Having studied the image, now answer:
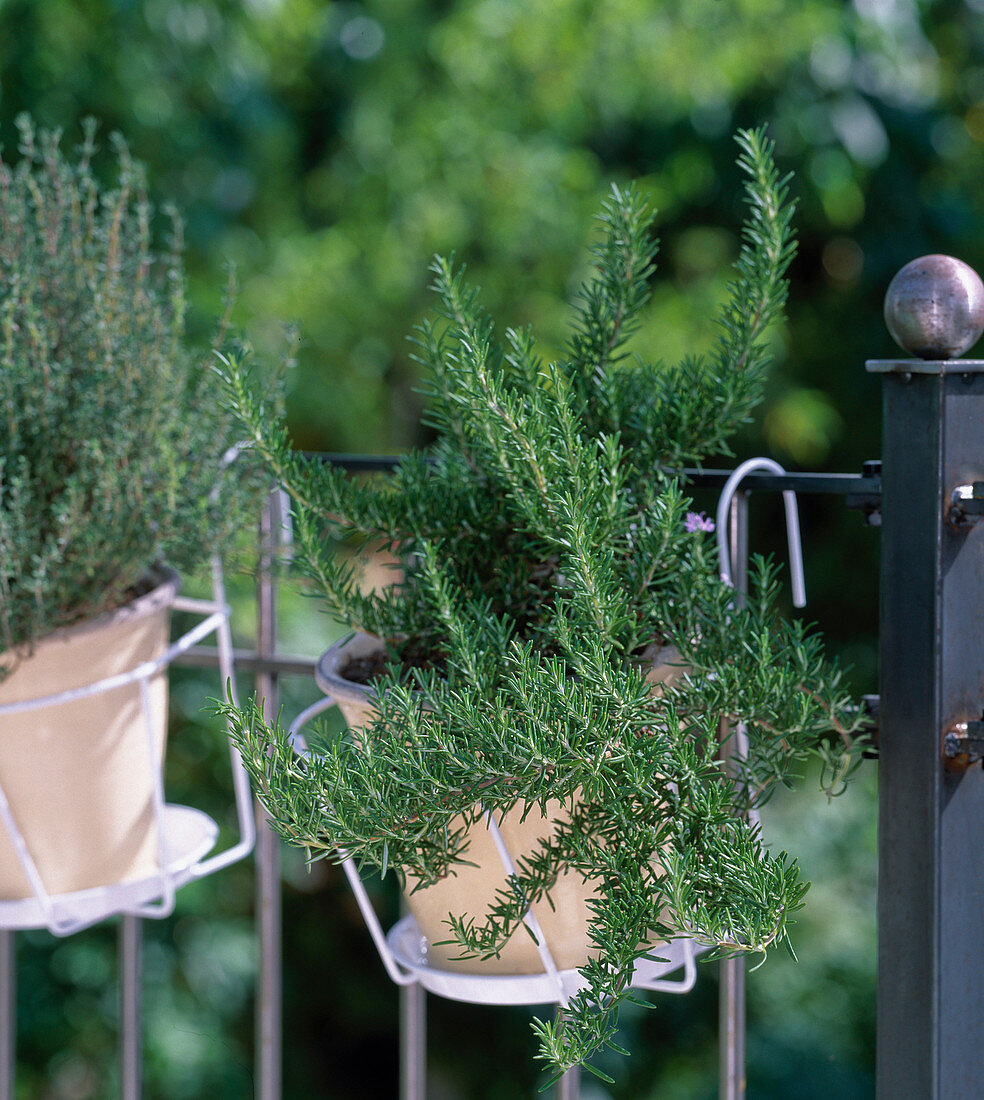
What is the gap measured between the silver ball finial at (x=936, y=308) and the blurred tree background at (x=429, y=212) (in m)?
2.60

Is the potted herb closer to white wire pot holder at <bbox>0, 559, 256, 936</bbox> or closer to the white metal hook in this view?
white wire pot holder at <bbox>0, 559, 256, 936</bbox>

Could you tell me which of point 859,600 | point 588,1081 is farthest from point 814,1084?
point 859,600

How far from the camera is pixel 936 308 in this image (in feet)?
2.38

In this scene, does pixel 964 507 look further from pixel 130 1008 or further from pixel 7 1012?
pixel 7 1012

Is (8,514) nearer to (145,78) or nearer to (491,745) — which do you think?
(491,745)

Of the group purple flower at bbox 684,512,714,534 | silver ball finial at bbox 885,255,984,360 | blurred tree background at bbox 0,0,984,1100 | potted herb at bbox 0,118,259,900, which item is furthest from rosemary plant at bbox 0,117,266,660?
blurred tree background at bbox 0,0,984,1100

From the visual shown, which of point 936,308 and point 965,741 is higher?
point 936,308

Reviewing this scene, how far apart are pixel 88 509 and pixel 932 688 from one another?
0.66 meters

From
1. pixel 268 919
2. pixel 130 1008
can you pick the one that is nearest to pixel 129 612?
pixel 268 919

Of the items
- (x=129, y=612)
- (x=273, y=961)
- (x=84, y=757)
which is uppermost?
(x=129, y=612)

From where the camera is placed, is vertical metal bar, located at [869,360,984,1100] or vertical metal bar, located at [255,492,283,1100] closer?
vertical metal bar, located at [869,360,984,1100]

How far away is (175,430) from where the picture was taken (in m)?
1.03

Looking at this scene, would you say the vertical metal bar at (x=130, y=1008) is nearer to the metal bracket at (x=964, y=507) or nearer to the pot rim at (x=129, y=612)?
the pot rim at (x=129, y=612)

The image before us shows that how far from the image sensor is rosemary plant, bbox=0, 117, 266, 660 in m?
0.92
